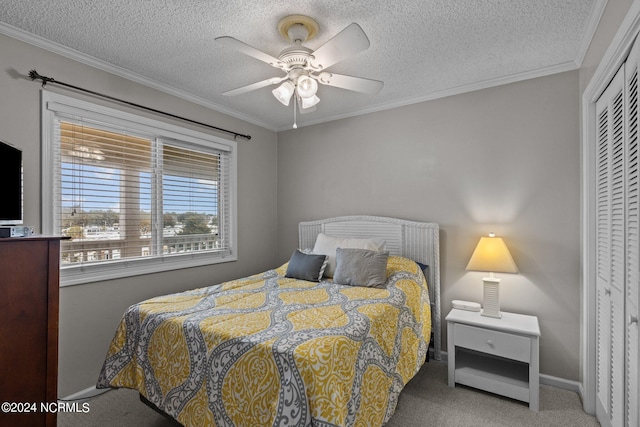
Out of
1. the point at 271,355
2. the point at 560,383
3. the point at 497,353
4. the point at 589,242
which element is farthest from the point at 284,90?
the point at 560,383

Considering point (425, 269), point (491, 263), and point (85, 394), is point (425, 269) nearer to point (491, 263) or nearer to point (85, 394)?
point (491, 263)

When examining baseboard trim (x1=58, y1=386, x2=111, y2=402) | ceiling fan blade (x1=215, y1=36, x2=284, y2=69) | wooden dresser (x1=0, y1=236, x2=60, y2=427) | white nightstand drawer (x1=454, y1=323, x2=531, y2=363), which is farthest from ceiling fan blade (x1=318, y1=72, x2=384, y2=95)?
baseboard trim (x1=58, y1=386, x2=111, y2=402)

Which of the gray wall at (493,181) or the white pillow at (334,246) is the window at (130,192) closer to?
the white pillow at (334,246)

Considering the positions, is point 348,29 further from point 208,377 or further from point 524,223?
point 524,223

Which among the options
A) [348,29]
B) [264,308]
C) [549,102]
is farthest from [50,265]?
[549,102]

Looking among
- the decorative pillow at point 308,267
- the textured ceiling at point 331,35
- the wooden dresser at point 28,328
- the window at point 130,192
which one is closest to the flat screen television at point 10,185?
the wooden dresser at point 28,328

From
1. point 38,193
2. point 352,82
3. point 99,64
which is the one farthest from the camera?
point 99,64

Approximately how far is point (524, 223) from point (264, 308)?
7.26 feet

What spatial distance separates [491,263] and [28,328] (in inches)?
114

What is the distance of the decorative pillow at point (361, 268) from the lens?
2.57 metres

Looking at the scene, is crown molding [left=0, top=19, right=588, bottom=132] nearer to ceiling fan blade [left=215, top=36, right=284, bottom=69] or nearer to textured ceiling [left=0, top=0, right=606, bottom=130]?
textured ceiling [left=0, top=0, right=606, bottom=130]

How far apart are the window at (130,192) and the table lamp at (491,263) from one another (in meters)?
2.48

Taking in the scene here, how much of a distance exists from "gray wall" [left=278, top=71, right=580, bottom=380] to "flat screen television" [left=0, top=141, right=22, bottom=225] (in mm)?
2703

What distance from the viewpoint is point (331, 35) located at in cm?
210
